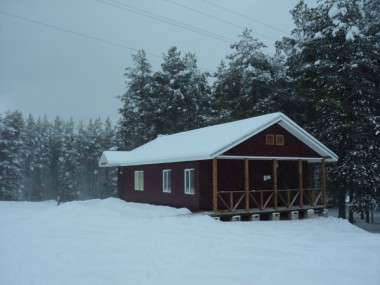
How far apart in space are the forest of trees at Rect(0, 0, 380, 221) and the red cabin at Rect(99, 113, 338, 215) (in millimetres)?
4964

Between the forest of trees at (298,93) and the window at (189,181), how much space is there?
10.4 meters

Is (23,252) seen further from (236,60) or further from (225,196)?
(236,60)

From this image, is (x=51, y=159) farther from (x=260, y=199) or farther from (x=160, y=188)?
(x=260, y=199)

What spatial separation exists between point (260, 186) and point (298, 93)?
13.2 meters

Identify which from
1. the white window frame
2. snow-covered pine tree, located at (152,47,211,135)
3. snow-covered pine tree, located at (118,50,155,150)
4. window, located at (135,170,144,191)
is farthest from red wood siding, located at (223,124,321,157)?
snow-covered pine tree, located at (118,50,155,150)

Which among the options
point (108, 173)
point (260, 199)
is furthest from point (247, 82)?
point (108, 173)

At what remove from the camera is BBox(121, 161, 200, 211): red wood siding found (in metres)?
18.1

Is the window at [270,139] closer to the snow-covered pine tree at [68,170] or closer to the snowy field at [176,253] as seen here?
the snowy field at [176,253]

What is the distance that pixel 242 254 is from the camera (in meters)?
9.88

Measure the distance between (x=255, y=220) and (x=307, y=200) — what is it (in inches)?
211

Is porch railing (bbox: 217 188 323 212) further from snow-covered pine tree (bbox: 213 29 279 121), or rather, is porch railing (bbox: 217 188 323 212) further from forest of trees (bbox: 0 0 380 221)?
snow-covered pine tree (bbox: 213 29 279 121)

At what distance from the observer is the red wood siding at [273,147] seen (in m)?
17.4

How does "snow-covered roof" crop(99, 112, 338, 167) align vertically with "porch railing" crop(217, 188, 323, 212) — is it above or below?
above

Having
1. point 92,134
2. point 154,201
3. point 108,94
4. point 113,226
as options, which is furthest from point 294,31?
point 108,94
